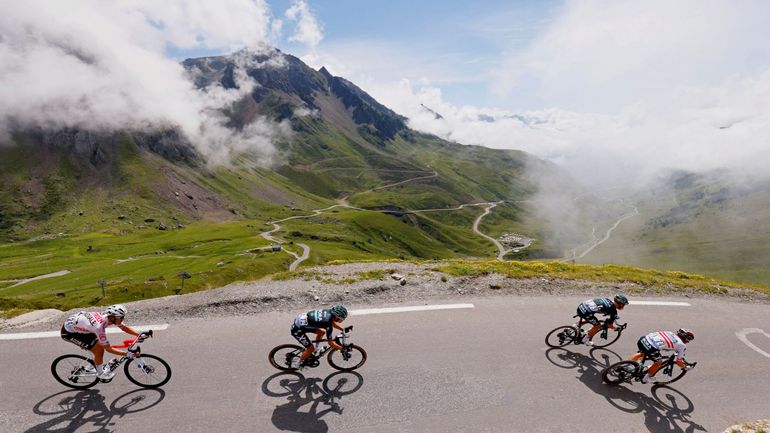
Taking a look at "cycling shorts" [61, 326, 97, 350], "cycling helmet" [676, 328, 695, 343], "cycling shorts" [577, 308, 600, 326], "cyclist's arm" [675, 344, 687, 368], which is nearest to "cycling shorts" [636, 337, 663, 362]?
"cyclist's arm" [675, 344, 687, 368]

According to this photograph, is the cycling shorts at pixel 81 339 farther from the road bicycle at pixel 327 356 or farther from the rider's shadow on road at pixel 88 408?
the road bicycle at pixel 327 356

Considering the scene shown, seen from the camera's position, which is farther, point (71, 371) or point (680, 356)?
point (680, 356)

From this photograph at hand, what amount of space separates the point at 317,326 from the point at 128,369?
242 inches

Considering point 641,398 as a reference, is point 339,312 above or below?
above

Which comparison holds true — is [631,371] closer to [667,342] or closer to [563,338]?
[667,342]

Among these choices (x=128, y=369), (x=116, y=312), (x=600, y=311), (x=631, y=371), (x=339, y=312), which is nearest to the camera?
(x=128, y=369)

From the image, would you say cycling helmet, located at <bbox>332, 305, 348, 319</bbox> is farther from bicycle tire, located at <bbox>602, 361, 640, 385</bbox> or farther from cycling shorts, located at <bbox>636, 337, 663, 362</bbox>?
cycling shorts, located at <bbox>636, 337, 663, 362</bbox>

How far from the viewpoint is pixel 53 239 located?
548 feet

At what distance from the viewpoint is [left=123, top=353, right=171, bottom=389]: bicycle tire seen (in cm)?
1216

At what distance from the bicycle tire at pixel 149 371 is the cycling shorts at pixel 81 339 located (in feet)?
4.29

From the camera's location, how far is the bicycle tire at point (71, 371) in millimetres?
12055

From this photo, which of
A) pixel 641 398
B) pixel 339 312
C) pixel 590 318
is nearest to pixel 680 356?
pixel 641 398

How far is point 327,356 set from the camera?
535 inches

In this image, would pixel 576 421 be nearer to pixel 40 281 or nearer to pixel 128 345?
pixel 128 345
